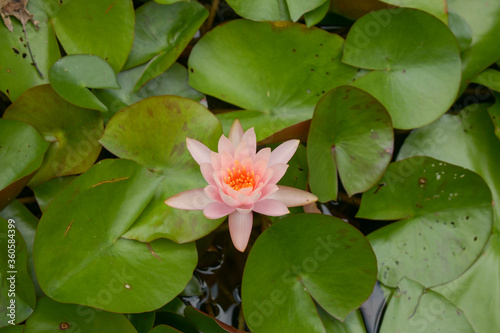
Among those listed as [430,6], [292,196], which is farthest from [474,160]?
[292,196]

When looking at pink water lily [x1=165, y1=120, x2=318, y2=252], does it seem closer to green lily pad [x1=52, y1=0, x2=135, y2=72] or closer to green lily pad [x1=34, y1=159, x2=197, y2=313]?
green lily pad [x1=34, y1=159, x2=197, y2=313]

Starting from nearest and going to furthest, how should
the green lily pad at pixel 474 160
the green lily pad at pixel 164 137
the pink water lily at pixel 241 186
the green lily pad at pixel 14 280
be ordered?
the pink water lily at pixel 241 186 < the green lily pad at pixel 14 280 < the green lily pad at pixel 164 137 < the green lily pad at pixel 474 160

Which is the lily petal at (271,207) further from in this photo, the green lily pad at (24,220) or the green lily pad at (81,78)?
the green lily pad at (24,220)

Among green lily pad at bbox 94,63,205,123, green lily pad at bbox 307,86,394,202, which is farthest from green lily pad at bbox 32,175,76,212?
green lily pad at bbox 307,86,394,202

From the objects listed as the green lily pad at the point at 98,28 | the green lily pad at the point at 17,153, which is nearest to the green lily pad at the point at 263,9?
the green lily pad at the point at 98,28

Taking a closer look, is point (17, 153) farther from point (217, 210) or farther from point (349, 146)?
point (349, 146)

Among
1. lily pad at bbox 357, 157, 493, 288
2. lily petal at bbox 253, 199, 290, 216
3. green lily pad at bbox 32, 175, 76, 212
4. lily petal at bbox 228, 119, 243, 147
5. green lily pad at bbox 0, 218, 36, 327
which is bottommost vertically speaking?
lily pad at bbox 357, 157, 493, 288
